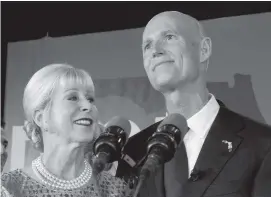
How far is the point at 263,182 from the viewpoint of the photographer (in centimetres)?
149

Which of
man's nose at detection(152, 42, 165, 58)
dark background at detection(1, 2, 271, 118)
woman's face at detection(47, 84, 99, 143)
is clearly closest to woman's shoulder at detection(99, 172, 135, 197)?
woman's face at detection(47, 84, 99, 143)

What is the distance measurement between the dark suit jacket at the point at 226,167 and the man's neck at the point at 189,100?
3.2 inches

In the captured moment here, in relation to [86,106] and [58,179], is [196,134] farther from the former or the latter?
[58,179]

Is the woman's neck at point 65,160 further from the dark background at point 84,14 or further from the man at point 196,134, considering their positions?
the dark background at point 84,14

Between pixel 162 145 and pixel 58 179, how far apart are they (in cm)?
62

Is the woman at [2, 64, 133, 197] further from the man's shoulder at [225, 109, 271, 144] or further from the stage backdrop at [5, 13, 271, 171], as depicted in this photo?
the man's shoulder at [225, 109, 271, 144]

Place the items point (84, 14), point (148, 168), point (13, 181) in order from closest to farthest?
point (148, 168) → point (13, 181) → point (84, 14)

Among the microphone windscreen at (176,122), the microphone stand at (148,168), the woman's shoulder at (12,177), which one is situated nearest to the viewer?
the microphone stand at (148,168)

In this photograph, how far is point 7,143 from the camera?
214 centimetres

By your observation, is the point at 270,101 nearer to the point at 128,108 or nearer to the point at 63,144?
the point at 128,108

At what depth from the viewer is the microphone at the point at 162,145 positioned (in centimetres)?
118

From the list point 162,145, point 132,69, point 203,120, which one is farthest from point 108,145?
point 132,69

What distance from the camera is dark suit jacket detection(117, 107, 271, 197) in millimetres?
1508

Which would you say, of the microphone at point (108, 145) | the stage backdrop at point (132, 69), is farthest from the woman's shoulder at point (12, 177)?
the microphone at point (108, 145)
